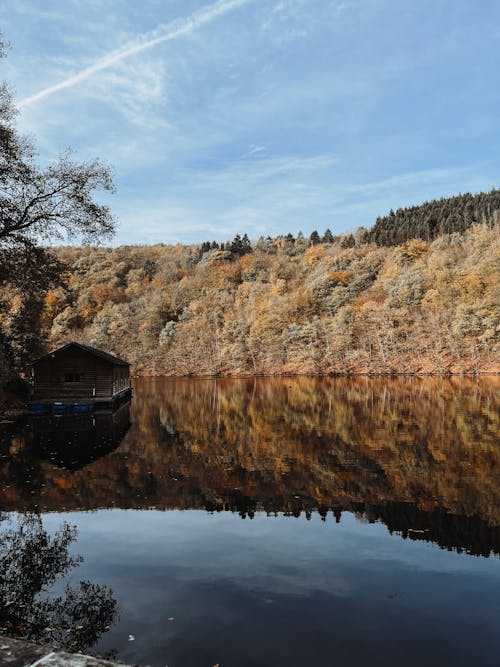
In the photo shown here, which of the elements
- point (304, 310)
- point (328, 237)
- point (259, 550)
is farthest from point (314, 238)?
point (259, 550)

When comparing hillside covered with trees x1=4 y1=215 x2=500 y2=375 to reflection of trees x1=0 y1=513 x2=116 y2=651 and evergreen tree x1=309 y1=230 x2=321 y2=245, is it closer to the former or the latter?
evergreen tree x1=309 y1=230 x2=321 y2=245

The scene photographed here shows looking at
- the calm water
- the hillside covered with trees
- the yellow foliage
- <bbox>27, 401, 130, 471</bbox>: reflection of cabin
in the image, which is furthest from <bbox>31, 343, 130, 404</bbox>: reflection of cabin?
the yellow foliage

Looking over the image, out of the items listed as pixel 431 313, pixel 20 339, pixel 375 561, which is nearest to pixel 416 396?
pixel 375 561

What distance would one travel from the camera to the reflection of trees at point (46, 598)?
19.0 ft

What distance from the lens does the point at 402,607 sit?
252 inches

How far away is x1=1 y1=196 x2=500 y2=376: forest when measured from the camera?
65.1 metres

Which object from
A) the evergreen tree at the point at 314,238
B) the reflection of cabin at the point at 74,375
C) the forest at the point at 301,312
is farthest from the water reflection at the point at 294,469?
the evergreen tree at the point at 314,238

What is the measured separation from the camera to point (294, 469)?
1398 centimetres

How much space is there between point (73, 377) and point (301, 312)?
53294 mm

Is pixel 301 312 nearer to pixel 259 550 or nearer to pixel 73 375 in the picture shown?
pixel 73 375

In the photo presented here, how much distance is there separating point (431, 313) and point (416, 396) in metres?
38.3

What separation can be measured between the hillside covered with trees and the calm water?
28.7 m

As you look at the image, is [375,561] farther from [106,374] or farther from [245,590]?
[106,374]

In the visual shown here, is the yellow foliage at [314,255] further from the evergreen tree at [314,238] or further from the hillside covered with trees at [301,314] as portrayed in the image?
the evergreen tree at [314,238]
